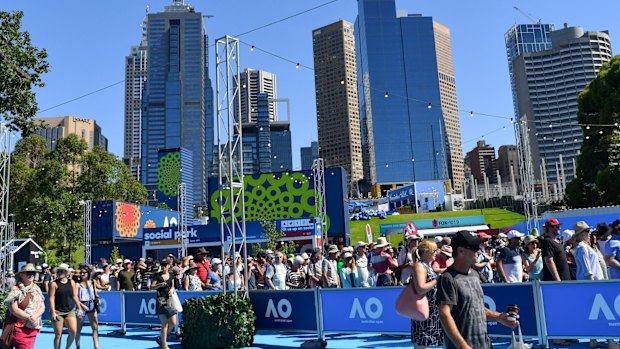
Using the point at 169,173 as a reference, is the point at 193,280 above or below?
below

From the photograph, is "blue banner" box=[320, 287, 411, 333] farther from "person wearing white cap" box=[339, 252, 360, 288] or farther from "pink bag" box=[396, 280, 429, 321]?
"pink bag" box=[396, 280, 429, 321]

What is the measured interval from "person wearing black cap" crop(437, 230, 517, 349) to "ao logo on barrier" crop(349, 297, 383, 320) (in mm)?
5662

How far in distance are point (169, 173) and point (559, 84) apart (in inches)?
5805

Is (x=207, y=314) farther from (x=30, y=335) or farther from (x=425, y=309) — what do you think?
(x=425, y=309)

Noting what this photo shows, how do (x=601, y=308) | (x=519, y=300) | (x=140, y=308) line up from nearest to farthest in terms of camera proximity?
(x=601, y=308) → (x=519, y=300) → (x=140, y=308)

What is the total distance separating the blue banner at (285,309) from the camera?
10.1 metres

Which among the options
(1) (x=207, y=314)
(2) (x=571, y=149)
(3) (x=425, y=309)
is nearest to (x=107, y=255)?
(1) (x=207, y=314)

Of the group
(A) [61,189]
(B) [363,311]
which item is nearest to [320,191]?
(B) [363,311]

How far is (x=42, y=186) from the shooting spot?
139ft

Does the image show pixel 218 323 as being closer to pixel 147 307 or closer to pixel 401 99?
pixel 147 307

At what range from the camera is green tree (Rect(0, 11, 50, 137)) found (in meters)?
15.2

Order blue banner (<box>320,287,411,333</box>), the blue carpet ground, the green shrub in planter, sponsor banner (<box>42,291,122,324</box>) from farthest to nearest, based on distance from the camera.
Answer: sponsor banner (<box>42,291,122,324</box>) → the green shrub in planter → the blue carpet ground → blue banner (<box>320,287,411,333</box>)

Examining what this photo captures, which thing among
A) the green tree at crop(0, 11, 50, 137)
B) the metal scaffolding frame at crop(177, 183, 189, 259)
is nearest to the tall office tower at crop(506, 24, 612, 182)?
the metal scaffolding frame at crop(177, 183, 189, 259)

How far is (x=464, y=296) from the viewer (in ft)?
11.7
